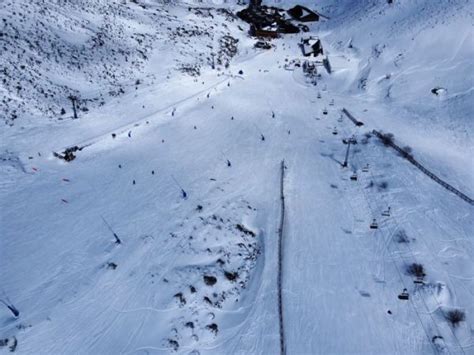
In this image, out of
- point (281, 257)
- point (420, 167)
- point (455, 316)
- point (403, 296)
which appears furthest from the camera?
point (420, 167)

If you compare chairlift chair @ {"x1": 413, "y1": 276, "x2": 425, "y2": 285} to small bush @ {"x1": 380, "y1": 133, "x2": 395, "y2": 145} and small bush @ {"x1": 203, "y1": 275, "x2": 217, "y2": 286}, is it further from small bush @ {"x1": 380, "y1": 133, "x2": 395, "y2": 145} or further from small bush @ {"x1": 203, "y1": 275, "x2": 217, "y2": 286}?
small bush @ {"x1": 380, "y1": 133, "x2": 395, "y2": 145}

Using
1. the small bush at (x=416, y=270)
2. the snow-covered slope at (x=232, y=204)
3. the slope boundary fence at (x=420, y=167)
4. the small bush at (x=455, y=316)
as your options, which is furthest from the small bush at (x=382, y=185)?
the small bush at (x=455, y=316)

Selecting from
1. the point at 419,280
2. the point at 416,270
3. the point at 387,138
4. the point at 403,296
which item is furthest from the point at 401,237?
the point at 387,138

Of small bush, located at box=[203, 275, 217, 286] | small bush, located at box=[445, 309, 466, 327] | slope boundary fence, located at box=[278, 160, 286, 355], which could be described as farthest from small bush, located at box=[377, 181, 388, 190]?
small bush, located at box=[203, 275, 217, 286]

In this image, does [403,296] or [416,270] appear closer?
[403,296]

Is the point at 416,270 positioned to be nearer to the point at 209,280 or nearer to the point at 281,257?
the point at 281,257
